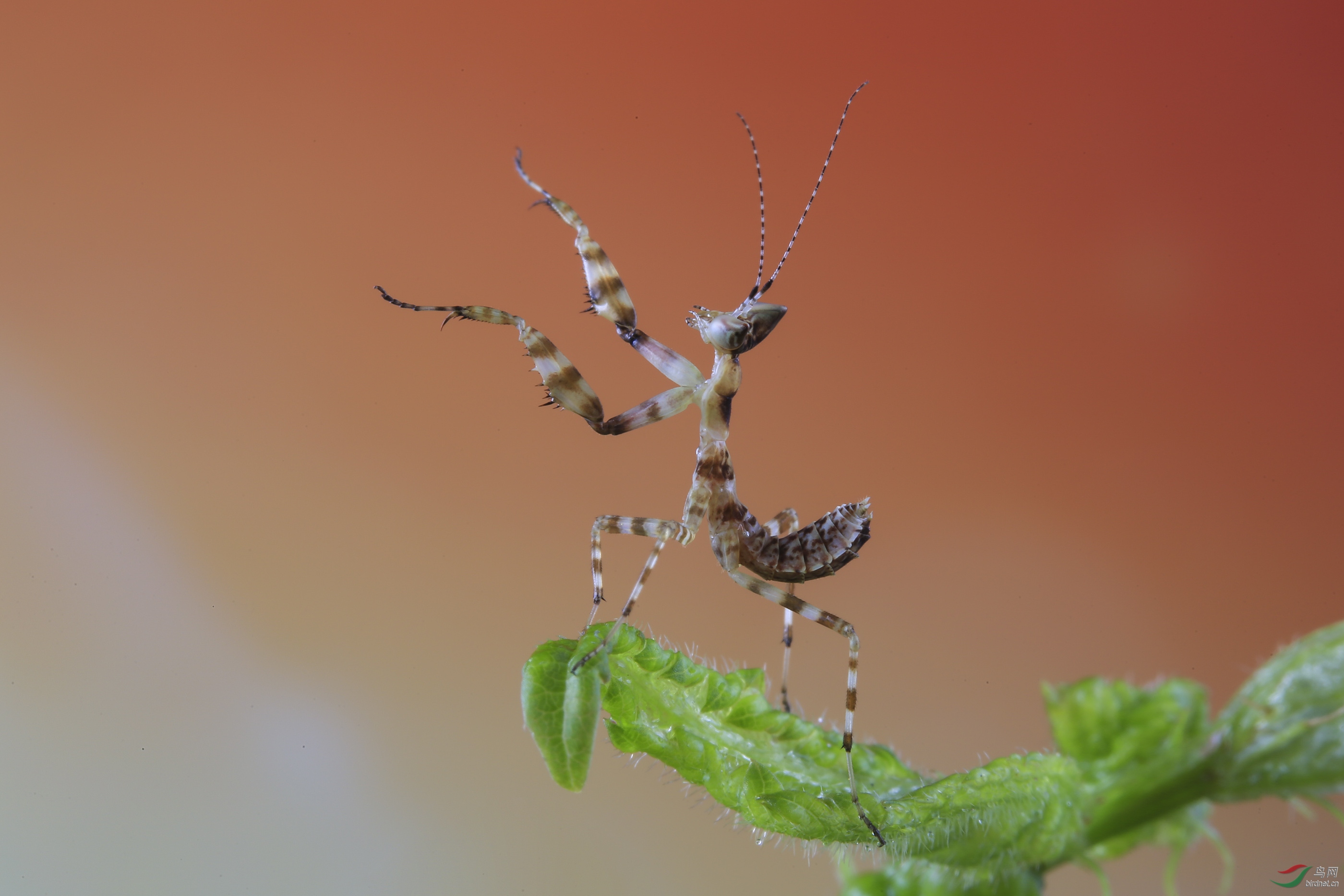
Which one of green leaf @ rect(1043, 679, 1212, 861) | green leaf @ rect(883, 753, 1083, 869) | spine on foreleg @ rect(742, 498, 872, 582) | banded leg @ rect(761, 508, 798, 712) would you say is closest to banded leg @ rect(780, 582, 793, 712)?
banded leg @ rect(761, 508, 798, 712)

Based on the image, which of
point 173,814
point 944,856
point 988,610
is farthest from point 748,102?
point 173,814

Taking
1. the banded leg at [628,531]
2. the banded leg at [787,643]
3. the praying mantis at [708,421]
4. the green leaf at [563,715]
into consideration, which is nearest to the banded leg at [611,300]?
the praying mantis at [708,421]

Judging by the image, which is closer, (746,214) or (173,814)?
(173,814)

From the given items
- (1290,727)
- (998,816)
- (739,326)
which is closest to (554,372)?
(739,326)

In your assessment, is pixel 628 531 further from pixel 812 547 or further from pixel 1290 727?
pixel 1290 727

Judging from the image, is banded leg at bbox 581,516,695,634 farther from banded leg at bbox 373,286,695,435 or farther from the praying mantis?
banded leg at bbox 373,286,695,435

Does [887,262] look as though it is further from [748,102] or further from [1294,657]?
[1294,657]

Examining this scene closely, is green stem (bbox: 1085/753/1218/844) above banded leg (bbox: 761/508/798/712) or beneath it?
beneath
